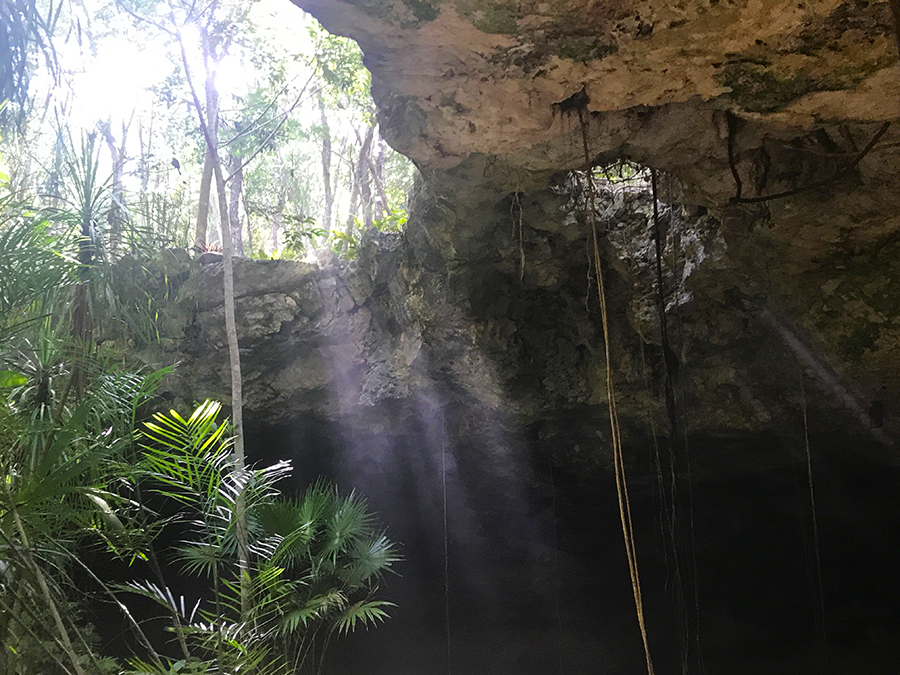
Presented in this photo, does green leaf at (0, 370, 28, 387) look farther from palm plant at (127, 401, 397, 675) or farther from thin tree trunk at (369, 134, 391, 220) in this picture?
thin tree trunk at (369, 134, 391, 220)

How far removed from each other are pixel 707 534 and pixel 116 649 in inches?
223

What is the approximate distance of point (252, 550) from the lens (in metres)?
3.31

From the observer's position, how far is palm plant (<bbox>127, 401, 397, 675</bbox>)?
2.81m

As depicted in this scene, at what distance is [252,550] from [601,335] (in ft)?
8.86

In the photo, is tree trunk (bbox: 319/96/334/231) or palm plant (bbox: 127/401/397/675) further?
tree trunk (bbox: 319/96/334/231)

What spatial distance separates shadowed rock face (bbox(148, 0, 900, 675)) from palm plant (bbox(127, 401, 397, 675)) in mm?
1368

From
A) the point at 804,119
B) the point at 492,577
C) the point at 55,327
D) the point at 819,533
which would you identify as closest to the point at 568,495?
the point at 492,577

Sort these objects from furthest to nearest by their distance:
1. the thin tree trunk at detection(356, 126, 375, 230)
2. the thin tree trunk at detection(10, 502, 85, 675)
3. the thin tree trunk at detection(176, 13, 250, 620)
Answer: the thin tree trunk at detection(356, 126, 375, 230)
the thin tree trunk at detection(176, 13, 250, 620)
the thin tree trunk at detection(10, 502, 85, 675)

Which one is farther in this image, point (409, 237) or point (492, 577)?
point (492, 577)

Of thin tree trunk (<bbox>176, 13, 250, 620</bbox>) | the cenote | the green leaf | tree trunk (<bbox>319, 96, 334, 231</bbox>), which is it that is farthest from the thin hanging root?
tree trunk (<bbox>319, 96, 334, 231</bbox>)

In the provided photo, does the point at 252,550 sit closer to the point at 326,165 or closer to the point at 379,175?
the point at 379,175

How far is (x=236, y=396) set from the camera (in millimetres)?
3838

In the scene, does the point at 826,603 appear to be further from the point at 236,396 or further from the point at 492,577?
the point at 236,396

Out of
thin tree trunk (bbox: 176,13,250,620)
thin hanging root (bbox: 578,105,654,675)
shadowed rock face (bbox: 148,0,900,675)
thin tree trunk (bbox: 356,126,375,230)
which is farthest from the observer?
thin tree trunk (bbox: 356,126,375,230)
